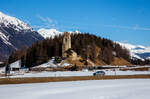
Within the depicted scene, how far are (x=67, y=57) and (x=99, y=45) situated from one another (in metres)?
58.6

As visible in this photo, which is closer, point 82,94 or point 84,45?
point 82,94

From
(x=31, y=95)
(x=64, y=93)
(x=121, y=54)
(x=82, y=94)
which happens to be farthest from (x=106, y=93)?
(x=121, y=54)

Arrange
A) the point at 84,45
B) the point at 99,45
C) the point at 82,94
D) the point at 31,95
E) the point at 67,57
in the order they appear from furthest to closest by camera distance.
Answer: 1. the point at 99,45
2. the point at 84,45
3. the point at 67,57
4. the point at 82,94
5. the point at 31,95

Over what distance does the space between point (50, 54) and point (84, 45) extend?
2592cm

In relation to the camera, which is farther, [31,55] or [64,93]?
[31,55]

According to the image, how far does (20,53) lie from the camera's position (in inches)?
6713

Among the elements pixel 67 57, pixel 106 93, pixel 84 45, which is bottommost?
pixel 106 93

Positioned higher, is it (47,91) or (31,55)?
(31,55)

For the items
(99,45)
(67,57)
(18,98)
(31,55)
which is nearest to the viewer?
(18,98)

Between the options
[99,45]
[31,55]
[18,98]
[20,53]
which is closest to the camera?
[18,98]

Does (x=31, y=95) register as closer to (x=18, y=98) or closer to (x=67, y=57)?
(x=18, y=98)

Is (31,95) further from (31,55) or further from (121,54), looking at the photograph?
(121,54)

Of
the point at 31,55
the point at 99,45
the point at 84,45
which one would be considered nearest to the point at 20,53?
→ the point at 31,55

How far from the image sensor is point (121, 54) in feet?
620
